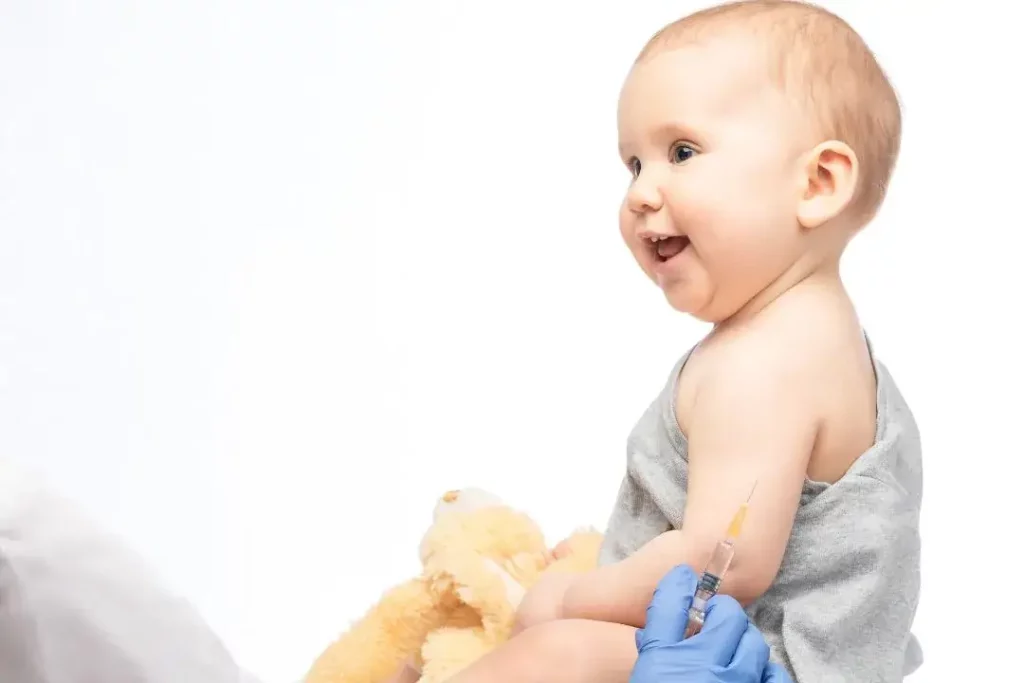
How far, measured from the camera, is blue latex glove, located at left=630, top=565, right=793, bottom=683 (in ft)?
3.71

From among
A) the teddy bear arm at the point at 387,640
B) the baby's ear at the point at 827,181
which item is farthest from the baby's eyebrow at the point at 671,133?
the teddy bear arm at the point at 387,640

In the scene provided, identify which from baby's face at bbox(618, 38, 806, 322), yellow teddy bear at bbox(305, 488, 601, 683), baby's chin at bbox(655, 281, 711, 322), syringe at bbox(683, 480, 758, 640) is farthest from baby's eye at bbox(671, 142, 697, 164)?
yellow teddy bear at bbox(305, 488, 601, 683)

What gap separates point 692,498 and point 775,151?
1.00ft

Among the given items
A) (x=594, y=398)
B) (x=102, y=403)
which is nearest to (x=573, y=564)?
(x=594, y=398)

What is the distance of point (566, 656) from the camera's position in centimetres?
121

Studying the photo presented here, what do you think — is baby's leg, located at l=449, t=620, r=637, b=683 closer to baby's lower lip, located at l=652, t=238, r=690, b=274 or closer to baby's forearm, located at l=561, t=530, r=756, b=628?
baby's forearm, located at l=561, t=530, r=756, b=628

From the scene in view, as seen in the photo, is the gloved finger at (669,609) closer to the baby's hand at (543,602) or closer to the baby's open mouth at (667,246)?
the baby's hand at (543,602)

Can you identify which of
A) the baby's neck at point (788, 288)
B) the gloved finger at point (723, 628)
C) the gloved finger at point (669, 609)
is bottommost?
the gloved finger at point (723, 628)

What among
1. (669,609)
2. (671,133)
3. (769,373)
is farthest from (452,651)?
(671,133)

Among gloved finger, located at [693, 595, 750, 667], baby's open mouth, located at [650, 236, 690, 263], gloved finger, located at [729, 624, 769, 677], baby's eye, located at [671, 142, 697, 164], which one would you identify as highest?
baby's eye, located at [671, 142, 697, 164]

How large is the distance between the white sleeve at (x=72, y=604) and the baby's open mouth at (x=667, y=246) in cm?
55

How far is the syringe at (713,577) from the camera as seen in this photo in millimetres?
1160

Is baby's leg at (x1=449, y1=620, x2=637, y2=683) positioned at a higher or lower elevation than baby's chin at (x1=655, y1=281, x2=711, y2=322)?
lower

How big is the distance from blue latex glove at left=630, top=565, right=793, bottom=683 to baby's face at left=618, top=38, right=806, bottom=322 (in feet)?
0.90
